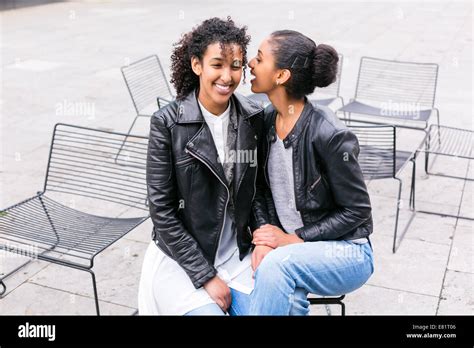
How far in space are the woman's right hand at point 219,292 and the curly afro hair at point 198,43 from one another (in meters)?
0.83

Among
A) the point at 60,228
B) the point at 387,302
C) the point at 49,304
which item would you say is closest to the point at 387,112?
the point at 387,302

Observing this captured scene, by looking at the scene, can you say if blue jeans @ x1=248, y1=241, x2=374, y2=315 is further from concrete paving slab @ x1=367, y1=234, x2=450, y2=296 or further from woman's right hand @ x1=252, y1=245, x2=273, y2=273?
concrete paving slab @ x1=367, y1=234, x2=450, y2=296

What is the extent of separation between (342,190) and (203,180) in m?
0.60

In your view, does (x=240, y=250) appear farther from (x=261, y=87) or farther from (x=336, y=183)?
(x=261, y=87)

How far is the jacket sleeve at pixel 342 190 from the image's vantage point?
9.52ft

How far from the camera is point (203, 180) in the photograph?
298 centimetres

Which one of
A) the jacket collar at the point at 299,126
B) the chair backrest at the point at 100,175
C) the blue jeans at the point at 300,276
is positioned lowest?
the chair backrest at the point at 100,175

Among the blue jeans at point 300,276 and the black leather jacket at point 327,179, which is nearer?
the blue jeans at point 300,276

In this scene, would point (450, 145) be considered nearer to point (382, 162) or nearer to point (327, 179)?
point (382, 162)

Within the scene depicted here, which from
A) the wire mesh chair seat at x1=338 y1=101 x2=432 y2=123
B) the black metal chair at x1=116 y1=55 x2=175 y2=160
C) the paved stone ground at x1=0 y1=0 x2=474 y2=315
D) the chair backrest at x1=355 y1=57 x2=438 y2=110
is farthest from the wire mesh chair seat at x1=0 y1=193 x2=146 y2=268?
the chair backrest at x1=355 y1=57 x2=438 y2=110

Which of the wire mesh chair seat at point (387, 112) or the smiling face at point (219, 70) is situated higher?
the smiling face at point (219, 70)

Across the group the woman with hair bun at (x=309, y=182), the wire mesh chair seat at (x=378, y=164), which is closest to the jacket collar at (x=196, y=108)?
the woman with hair bun at (x=309, y=182)

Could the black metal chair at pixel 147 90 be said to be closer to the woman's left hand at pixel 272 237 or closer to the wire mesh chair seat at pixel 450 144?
the wire mesh chair seat at pixel 450 144

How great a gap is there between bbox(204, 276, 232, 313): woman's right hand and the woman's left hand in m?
0.24
